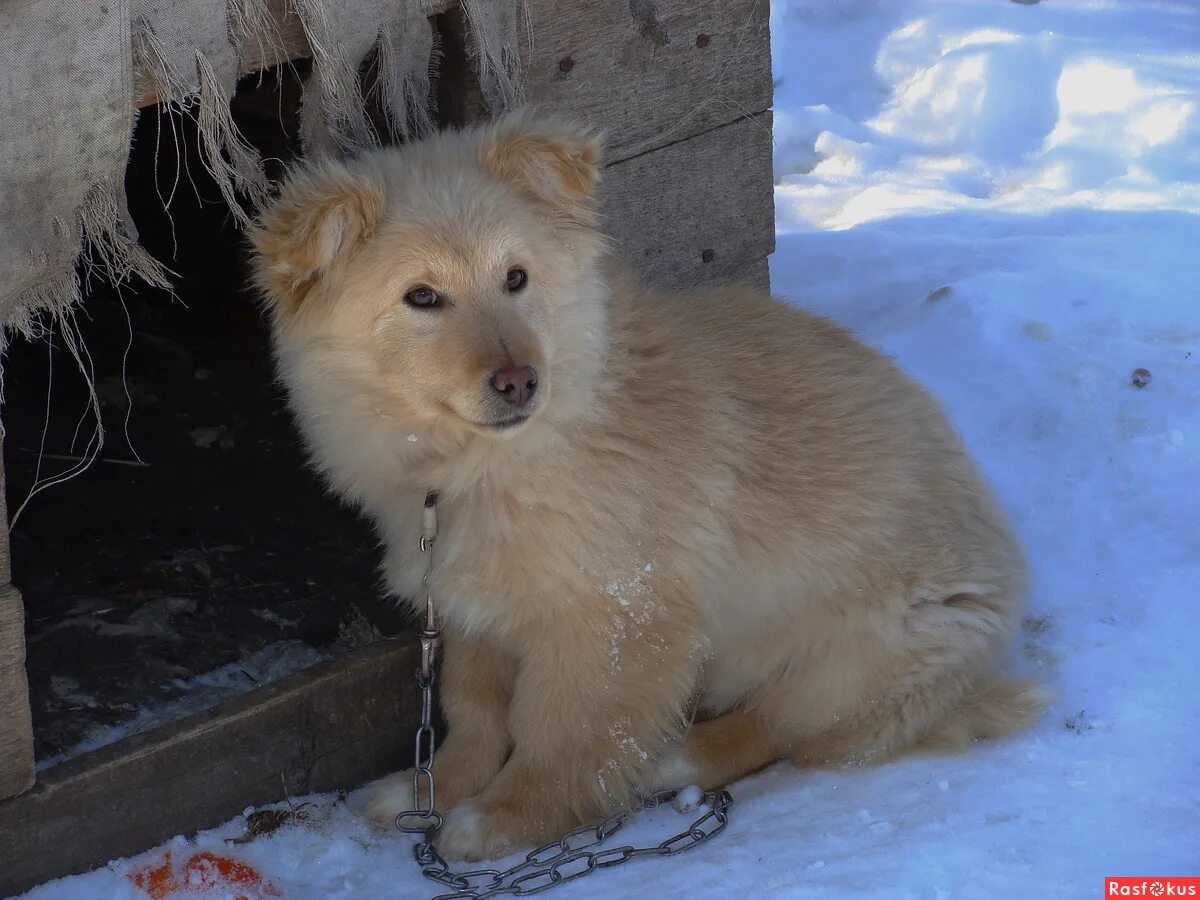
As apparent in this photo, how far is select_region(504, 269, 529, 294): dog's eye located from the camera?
10.9ft

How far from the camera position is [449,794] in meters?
3.79

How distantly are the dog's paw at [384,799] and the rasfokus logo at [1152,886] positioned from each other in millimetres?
1857

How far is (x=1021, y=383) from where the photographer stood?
534 cm

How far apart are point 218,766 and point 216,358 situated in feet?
7.82

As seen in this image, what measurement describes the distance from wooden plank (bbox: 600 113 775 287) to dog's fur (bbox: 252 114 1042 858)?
0.72 meters

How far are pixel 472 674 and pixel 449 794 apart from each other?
0.35 metres

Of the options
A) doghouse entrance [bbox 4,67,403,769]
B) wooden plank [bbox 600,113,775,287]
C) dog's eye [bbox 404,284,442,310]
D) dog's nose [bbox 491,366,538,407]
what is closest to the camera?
dog's nose [bbox 491,366,538,407]

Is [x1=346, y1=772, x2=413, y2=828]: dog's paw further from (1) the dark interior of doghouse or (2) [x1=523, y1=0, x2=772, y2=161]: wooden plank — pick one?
(2) [x1=523, y1=0, x2=772, y2=161]: wooden plank

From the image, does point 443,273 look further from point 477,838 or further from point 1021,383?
point 1021,383

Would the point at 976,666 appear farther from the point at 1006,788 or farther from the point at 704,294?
the point at 704,294

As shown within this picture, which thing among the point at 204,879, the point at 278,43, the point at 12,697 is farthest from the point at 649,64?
the point at 204,879

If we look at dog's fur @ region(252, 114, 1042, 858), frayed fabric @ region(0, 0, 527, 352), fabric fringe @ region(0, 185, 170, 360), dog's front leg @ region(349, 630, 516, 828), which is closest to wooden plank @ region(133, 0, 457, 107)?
frayed fabric @ region(0, 0, 527, 352)

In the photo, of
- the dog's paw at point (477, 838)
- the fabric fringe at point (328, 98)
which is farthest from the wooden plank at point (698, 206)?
the dog's paw at point (477, 838)

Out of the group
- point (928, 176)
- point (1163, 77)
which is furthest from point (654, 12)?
point (1163, 77)
